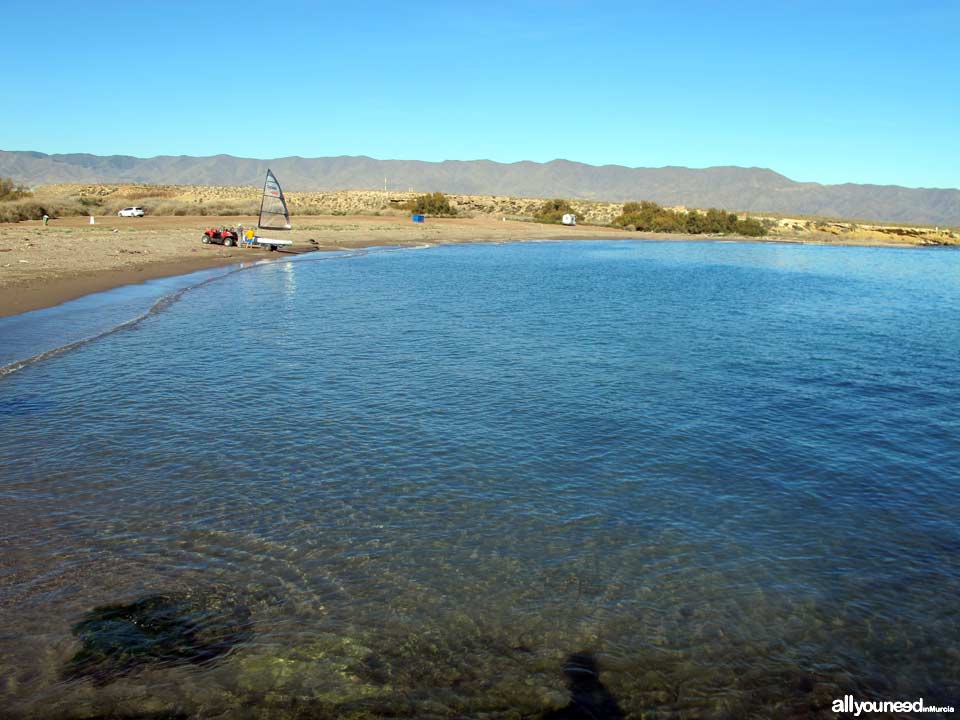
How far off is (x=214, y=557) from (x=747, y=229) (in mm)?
87698

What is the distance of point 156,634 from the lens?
6363mm

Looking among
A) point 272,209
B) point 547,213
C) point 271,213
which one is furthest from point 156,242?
point 547,213

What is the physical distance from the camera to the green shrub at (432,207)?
3437 inches

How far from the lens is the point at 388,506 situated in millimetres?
9148

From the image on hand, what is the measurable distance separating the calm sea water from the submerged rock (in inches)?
1.1

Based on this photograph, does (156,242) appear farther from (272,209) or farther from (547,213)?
(547,213)

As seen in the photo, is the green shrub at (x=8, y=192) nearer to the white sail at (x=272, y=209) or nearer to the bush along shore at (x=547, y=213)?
the bush along shore at (x=547, y=213)

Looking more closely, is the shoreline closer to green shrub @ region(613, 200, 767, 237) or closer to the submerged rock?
green shrub @ region(613, 200, 767, 237)

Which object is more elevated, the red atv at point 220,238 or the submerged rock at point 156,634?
the red atv at point 220,238

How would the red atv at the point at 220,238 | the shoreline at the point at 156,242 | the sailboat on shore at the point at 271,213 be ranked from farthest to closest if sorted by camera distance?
the sailboat on shore at the point at 271,213 → the red atv at the point at 220,238 → the shoreline at the point at 156,242

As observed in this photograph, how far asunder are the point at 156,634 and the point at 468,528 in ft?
11.6

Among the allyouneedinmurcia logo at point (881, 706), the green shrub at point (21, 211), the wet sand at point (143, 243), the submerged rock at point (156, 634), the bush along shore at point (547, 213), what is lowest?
the allyouneedinmurcia logo at point (881, 706)

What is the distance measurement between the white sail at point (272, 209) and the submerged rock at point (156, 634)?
145 feet

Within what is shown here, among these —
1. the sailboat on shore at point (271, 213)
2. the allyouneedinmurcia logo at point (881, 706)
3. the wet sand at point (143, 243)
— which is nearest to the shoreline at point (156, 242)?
the wet sand at point (143, 243)
